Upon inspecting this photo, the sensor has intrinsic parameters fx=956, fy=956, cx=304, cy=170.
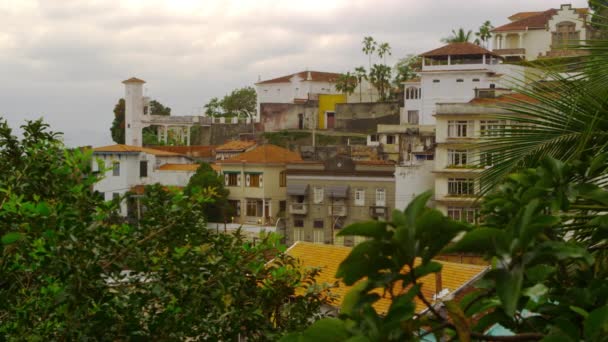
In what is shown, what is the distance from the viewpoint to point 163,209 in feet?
18.5

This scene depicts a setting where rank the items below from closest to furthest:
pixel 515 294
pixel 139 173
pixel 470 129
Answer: pixel 515 294 → pixel 470 129 → pixel 139 173

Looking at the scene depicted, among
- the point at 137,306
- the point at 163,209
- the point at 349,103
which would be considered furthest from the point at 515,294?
the point at 349,103

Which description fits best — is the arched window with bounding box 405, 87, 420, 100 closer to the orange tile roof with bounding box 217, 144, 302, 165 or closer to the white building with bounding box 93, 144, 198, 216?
the orange tile roof with bounding box 217, 144, 302, 165

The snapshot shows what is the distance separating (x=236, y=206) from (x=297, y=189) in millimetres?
4908

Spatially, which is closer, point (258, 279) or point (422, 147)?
point (258, 279)

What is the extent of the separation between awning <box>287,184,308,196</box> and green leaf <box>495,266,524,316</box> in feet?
131

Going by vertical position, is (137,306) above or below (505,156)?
below

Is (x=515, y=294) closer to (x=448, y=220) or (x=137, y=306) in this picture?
(x=448, y=220)

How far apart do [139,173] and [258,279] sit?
138 ft

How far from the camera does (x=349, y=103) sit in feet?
201

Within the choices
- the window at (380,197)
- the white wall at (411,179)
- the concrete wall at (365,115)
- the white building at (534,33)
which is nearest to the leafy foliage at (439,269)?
the white wall at (411,179)

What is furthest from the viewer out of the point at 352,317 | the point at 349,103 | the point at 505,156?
the point at 349,103

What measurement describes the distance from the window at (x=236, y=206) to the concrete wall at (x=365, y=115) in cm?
1485

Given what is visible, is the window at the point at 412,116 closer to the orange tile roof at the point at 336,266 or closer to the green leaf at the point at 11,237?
the orange tile roof at the point at 336,266
